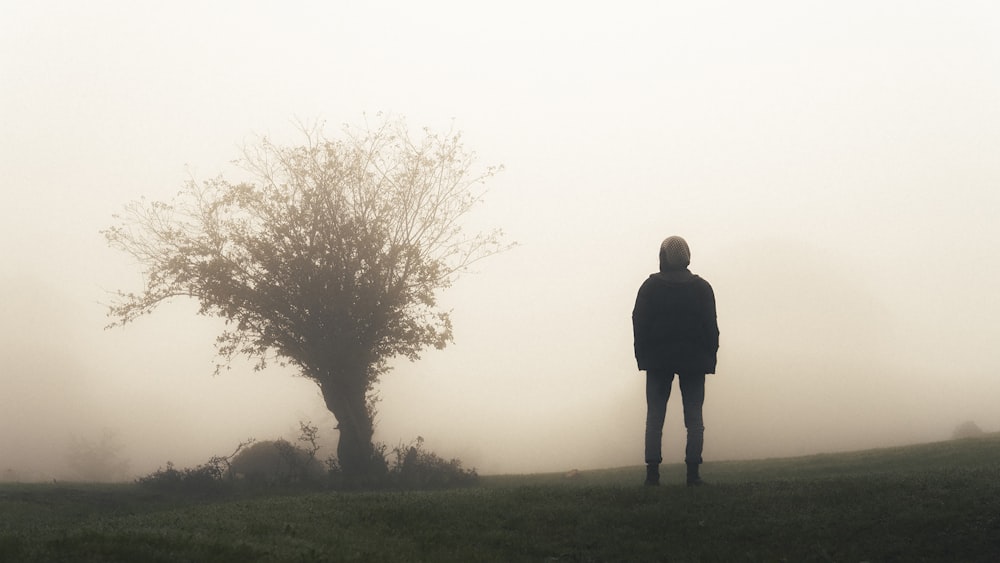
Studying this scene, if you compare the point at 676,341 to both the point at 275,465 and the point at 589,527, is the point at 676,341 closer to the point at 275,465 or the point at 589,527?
the point at 589,527

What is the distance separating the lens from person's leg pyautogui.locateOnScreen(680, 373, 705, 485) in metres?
18.2

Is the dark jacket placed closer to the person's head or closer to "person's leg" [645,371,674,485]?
the person's head

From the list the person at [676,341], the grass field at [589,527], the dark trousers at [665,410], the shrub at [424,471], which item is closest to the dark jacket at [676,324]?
the person at [676,341]

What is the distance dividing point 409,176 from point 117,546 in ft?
86.0

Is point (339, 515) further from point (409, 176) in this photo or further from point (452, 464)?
point (409, 176)

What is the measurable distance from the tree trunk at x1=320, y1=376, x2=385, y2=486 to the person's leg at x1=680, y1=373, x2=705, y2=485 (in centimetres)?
1997

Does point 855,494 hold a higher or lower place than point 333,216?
lower

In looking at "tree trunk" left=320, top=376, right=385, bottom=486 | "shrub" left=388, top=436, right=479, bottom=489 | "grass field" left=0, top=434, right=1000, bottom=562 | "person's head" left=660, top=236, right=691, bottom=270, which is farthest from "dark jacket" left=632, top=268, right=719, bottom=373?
"tree trunk" left=320, top=376, right=385, bottom=486

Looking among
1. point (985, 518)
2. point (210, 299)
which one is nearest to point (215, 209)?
point (210, 299)

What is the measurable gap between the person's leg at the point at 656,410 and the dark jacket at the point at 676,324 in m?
0.31

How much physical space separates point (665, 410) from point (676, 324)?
1.82 meters

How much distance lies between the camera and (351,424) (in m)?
37.3

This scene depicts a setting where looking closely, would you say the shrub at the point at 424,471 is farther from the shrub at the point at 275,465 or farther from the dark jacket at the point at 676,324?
the dark jacket at the point at 676,324

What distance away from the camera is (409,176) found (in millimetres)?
37906
